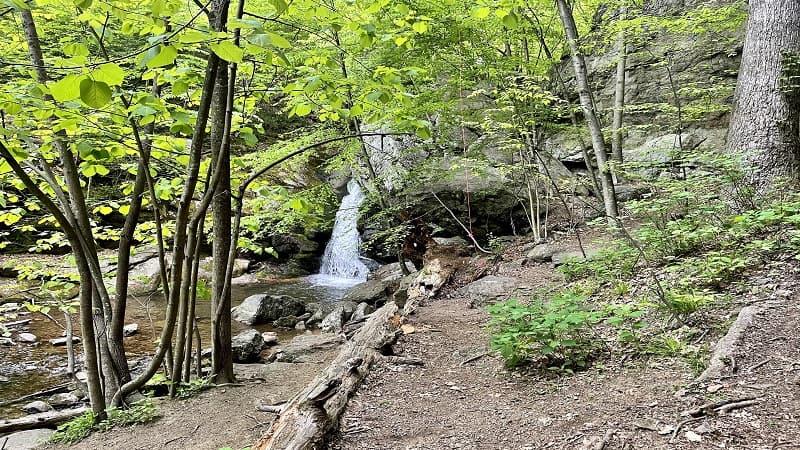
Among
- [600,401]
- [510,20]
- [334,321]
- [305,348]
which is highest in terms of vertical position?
[510,20]

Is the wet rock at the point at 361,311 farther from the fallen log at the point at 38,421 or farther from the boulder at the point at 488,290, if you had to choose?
the fallen log at the point at 38,421

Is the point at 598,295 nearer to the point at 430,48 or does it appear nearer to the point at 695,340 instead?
the point at 695,340

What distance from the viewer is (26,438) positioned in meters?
4.61

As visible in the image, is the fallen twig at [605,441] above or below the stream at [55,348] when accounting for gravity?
above

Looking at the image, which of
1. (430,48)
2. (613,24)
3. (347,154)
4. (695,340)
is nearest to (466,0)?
(430,48)

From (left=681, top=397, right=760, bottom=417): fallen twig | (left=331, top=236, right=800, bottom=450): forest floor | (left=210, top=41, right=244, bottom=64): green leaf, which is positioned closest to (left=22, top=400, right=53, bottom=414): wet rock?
(left=331, top=236, right=800, bottom=450): forest floor

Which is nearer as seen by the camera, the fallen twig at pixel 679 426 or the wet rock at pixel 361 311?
the fallen twig at pixel 679 426

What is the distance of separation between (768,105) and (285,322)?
867 centimetres

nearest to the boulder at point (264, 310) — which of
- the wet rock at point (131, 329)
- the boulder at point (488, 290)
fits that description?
the wet rock at point (131, 329)

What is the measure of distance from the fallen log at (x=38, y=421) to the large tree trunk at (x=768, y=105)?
26.5 ft

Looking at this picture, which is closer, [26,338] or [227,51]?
[227,51]

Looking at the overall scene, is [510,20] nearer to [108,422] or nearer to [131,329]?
[108,422]

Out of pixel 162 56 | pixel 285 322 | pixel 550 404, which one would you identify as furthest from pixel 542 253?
pixel 162 56

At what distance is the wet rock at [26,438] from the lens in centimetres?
438
